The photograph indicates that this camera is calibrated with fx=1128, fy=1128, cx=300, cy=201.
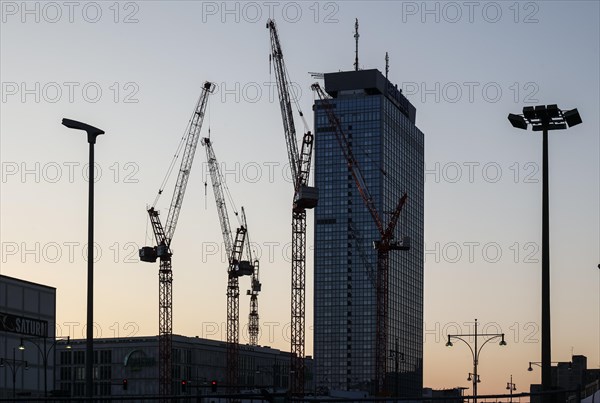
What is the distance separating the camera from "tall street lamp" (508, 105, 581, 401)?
35562 millimetres

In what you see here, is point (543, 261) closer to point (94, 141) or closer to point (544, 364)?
point (544, 364)

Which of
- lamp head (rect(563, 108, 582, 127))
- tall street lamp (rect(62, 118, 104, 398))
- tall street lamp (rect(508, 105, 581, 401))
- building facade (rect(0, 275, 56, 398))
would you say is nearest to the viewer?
tall street lamp (rect(508, 105, 581, 401))

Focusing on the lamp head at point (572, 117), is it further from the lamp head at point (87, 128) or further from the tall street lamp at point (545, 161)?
the lamp head at point (87, 128)

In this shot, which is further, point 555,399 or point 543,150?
point 543,150

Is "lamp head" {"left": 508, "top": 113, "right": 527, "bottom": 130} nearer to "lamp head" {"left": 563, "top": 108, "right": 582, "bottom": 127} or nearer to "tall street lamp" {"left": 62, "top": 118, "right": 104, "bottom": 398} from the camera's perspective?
"lamp head" {"left": 563, "top": 108, "right": 582, "bottom": 127}

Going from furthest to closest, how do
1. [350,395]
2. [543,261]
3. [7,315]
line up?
[350,395] < [7,315] < [543,261]

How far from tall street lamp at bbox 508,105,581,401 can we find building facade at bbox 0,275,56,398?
71467mm

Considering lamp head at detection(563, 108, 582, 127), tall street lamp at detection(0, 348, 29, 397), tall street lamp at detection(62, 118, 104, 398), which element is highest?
lamp head at detection(563, 108, 582, 127)

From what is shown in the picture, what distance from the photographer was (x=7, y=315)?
105m

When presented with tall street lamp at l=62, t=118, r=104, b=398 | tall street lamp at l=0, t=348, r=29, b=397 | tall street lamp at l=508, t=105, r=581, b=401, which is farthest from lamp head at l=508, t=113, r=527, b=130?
tall street lamp at l=0, t=348, r=29, b=397

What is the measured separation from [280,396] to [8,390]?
8209 cm

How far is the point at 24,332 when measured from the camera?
108000 millimetres

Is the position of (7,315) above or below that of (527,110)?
below

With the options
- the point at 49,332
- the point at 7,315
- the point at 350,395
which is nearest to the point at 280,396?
the point at 7,315
